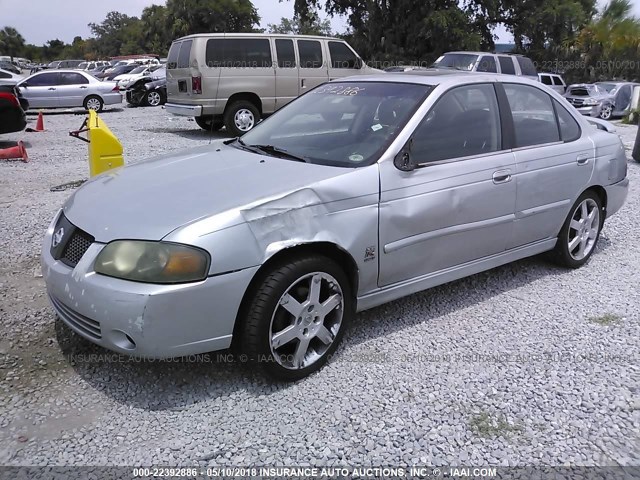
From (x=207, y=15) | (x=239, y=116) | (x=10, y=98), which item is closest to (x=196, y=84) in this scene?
A: (x=239, y=116)

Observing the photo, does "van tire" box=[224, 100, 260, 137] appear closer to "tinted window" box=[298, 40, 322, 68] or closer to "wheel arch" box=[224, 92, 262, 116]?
"wheel arch" box=[224, 92, 262, 116]

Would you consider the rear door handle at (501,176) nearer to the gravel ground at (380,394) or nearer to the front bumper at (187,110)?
the gravel ground at (380,394)

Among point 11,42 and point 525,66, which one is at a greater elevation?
point 11,42

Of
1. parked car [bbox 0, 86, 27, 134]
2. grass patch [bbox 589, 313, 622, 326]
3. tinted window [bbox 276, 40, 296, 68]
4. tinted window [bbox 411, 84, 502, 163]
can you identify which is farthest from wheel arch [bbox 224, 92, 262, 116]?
grass patch [bbox 589, 313, 622, 326]

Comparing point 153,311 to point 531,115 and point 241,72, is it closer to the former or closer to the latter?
point 531,115

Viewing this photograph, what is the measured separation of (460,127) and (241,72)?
8853 millimetres

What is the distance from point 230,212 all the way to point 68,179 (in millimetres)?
6141

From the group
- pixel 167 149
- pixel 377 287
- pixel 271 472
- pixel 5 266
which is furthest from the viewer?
pixel 167 149

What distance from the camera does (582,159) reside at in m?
4.62

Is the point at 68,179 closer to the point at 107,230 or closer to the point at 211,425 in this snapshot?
the point at 107,230

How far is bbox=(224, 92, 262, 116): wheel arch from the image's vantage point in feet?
39.5

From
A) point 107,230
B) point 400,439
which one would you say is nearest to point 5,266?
point 107,230

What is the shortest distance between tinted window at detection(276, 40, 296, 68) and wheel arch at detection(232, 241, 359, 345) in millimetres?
9885

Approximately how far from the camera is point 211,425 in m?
2.75
